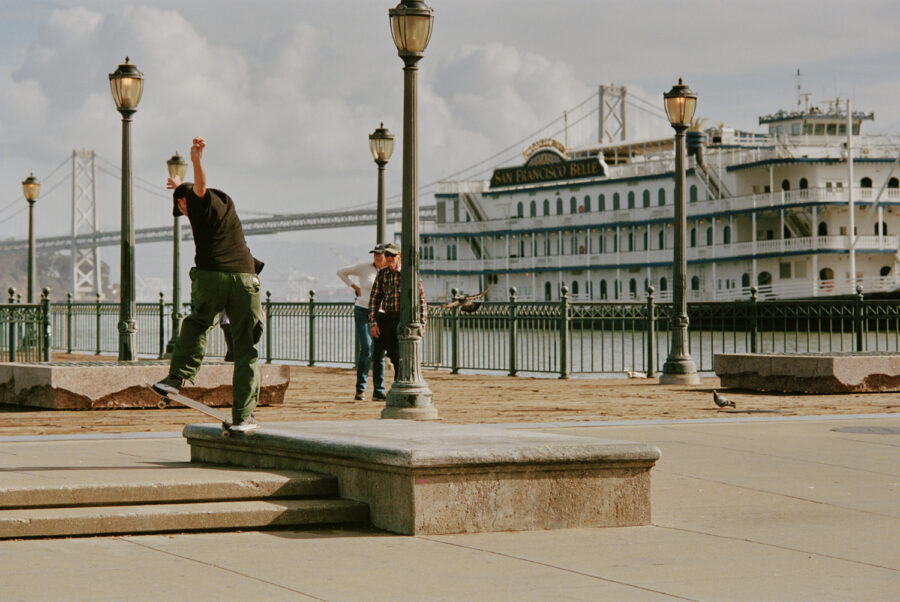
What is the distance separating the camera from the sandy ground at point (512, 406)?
10854 millimetres

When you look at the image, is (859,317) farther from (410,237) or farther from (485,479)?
(485,479)

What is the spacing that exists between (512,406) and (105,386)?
13.8 ft

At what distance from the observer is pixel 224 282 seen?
683cm

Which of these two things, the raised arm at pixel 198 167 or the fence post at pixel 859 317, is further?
the fence post at pixel 859 317

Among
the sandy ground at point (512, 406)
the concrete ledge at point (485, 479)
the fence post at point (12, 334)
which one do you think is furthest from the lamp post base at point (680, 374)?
the concrete ledge at point (485, 479)

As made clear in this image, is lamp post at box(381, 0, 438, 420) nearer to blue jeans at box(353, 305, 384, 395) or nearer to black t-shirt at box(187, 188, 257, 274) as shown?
blue jeans at box(353, 305, 384, 395)

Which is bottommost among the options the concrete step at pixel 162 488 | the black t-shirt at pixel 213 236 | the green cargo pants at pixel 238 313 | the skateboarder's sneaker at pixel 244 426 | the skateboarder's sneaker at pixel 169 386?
the concrete step at pixel 162 488

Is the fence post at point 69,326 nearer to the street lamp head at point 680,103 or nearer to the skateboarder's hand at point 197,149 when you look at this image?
the street lamp head at point 680,103

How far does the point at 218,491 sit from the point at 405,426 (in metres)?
1.58

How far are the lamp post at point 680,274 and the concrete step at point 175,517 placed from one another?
11460 mm

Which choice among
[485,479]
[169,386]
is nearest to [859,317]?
[169,386]

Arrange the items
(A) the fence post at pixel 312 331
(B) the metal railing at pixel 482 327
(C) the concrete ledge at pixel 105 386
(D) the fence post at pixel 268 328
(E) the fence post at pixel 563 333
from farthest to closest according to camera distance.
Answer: (D) the fence post at pixel 268 328
(A) the fence post at pixel 312 331
(E) the fence post at pixel 563 333
(B) the metal railing at pixel 482 327
(C) the concrete ledge at pixel 105 386

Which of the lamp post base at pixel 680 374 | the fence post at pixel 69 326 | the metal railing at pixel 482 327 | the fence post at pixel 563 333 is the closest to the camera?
the lamp post base at pixel 680 374

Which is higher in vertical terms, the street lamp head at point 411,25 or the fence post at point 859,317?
the street lamp head at point 411,25
